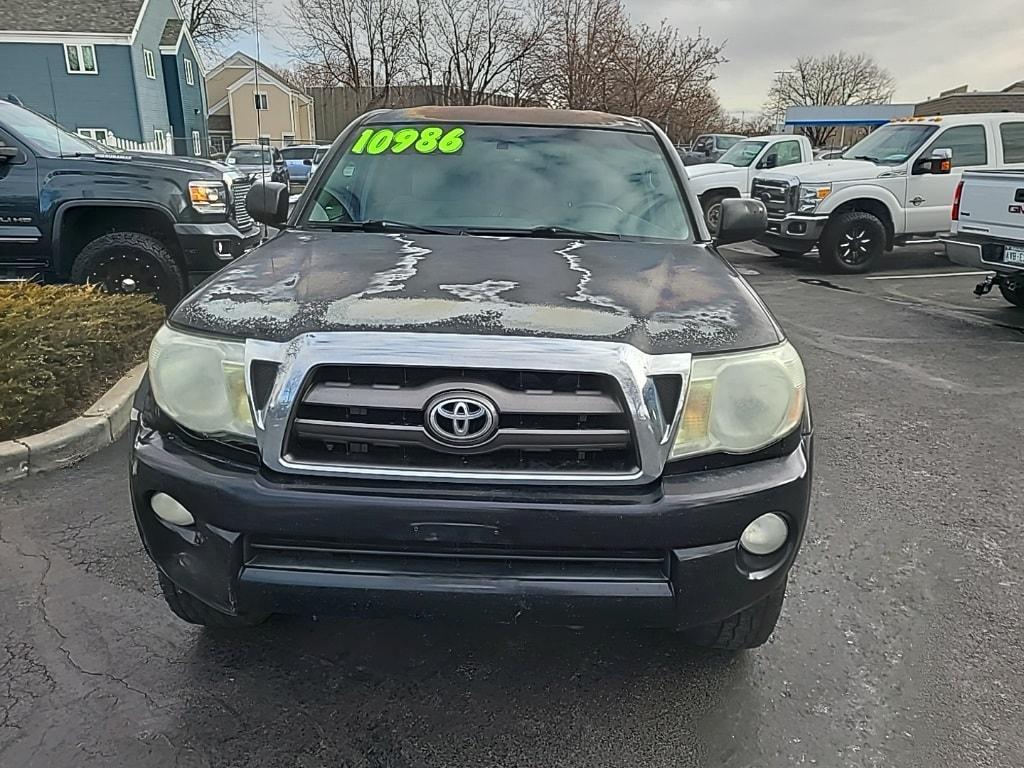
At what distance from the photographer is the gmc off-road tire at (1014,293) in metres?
8.32

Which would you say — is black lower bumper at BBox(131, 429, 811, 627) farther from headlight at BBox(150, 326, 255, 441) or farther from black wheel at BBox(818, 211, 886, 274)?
black wheel at BBox(818, 211, 886, 274)

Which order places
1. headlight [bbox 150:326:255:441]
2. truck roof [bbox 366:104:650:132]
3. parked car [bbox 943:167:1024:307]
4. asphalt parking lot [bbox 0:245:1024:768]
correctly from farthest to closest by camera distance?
1. parked car [bbox 943:167:1024:307]
2. truck roof [bbox 366:104:650:132]
3. asphalt parking lot [bbox 0:245:1024:768]
4. headlight [bbox 150:326:255:441]

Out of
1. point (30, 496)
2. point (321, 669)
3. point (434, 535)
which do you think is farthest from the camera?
point (30, 496)

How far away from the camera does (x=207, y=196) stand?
666 cm

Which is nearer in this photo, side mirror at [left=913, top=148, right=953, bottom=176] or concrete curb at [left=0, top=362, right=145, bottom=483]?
concrete curb at [left=0, top=362, right=145, bottom=483]

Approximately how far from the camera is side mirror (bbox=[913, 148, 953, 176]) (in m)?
11.0

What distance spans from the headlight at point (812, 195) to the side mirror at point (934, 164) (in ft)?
4.45

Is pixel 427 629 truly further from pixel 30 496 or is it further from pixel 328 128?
pixel 328 128

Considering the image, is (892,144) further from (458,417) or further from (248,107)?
(248,107)

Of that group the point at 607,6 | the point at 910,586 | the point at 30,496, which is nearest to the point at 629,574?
the point at 910,586

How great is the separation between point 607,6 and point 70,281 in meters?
23.4

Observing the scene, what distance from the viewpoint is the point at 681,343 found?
2.13 meters

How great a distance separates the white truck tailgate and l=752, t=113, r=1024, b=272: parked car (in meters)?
3.16

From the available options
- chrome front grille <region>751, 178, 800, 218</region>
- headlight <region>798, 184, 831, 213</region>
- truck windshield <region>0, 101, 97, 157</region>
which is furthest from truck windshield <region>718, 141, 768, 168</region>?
truck windshield <region>0, 101, 97, 157</region>
